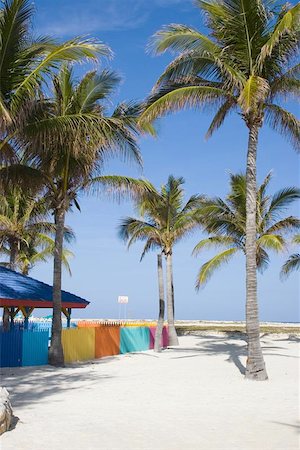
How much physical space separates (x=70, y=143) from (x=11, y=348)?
6616 millimetres

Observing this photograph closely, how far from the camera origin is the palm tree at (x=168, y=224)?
86.8 feet

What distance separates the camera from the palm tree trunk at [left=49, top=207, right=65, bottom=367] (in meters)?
17.0

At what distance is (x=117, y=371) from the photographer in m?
15.6

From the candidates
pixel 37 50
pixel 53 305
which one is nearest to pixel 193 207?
pixel 53 305

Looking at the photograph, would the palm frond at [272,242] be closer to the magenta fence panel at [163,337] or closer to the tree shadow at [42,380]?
the magenta fence panel at [163,337]

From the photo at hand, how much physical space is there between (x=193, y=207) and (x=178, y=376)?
45.9ft

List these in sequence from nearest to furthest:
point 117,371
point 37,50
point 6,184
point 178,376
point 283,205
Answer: point 37,50 → point 178,376 → point 117,371 → point 6,184 → point 283,205

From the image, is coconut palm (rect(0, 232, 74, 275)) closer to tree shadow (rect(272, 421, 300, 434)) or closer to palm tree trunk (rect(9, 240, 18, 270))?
palm tree trunk (rect(9, 240, 18, 270))

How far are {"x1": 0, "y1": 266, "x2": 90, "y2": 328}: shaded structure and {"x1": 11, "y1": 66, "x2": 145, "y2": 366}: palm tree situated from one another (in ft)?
4.08

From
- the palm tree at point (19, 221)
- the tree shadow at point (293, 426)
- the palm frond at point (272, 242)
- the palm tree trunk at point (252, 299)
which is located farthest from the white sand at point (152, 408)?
the palm tree at point (19, 221)

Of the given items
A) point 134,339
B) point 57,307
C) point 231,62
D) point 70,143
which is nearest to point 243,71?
point 231,62

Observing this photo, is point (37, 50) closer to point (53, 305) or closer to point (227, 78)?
point (227, 78)

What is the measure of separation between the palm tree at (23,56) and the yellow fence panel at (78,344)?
333 inches

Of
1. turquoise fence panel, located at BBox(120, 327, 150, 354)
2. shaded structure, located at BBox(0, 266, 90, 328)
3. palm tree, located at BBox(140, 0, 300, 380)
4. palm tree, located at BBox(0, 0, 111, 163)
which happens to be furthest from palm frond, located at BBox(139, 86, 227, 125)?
turquoise fence panel, located at BBox(120, 327, 150, 354)
